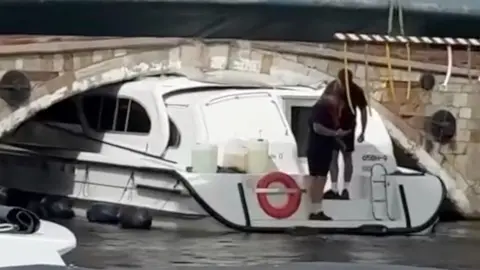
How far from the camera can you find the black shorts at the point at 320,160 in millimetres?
14031

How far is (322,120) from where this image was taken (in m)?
14.0

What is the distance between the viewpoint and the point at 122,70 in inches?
687

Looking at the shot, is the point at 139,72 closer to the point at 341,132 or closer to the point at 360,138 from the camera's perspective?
the point at 360,138

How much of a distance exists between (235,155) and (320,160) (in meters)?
0.95

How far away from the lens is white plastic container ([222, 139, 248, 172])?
46.9 ft

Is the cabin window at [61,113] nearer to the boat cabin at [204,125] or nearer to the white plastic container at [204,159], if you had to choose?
the boat cabin at [204,125]

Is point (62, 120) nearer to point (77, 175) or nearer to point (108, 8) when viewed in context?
point (77, 175)

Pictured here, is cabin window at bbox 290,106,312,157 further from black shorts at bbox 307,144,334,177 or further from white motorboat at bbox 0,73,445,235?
black shorts at bbox 307,144,334,177

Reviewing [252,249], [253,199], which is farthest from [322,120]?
[252,249]

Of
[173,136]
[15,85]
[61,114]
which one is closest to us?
[173,136]

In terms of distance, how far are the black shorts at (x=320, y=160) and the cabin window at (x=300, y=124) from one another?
0.90 m

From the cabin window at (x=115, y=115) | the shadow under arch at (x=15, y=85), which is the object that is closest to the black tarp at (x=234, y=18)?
the cabin window at (x=115, y=115)

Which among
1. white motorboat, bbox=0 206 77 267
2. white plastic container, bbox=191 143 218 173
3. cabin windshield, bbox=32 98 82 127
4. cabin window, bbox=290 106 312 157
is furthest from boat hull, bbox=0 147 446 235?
white motorboat, bbox=0 206 77 267

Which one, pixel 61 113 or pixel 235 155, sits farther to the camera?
pixel 61 113
